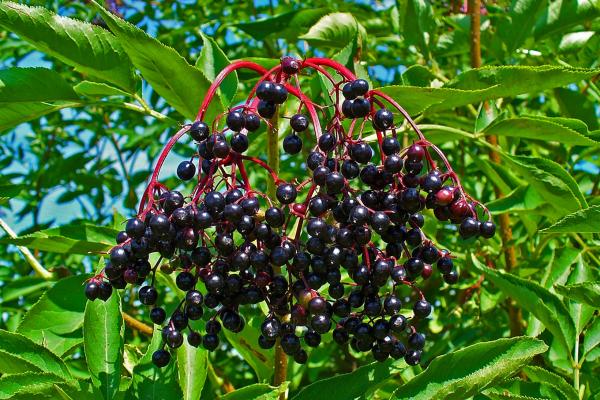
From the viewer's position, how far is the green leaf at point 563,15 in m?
2.21

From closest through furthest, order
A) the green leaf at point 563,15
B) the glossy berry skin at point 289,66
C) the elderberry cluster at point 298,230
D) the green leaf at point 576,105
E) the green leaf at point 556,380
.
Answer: the elderberry cluster at point 298,230
the glossy berry skin at point 289,66
the green leaf at point 556,380
the green leaf at point 563,15
the green leaf at point 576,105

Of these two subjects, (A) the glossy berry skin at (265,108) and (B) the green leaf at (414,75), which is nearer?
(A) the glossy berry skin at (265,108)

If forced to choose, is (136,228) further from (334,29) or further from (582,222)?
(334,29)

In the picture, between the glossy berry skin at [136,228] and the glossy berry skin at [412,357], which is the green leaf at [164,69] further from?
the glossy berry skin at [412,357]

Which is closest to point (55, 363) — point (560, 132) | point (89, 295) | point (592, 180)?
point (89, 295)

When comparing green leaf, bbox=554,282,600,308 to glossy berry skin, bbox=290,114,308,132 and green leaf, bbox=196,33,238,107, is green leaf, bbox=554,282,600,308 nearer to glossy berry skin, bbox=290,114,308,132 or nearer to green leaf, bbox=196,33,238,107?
glossy berry skin, bbox=290,114,308,132

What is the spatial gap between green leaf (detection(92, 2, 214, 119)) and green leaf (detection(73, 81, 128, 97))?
179 mm

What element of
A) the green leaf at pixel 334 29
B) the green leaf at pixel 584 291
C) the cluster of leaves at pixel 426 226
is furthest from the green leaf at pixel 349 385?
the green leaf at pixel 334 29

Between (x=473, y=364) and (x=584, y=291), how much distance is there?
13.0 inches

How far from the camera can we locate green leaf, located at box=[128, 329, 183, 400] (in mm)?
1333

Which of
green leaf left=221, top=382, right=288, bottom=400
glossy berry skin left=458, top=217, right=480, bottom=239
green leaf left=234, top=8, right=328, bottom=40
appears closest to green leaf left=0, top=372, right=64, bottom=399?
green leaf left=221, top=382, right=288, bottom=400

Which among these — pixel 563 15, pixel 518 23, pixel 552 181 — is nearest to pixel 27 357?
pixel 552 181

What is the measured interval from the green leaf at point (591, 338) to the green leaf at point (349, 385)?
59cm

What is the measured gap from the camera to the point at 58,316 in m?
1.61
